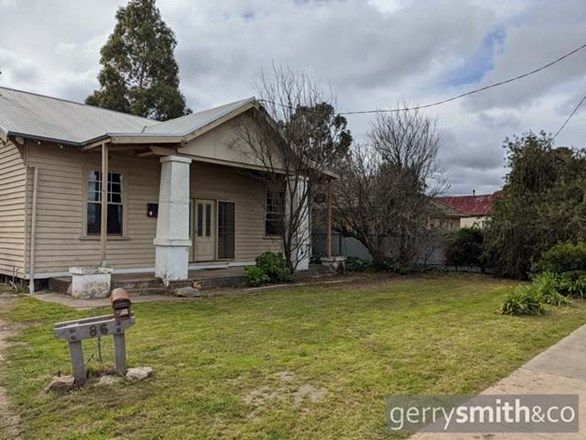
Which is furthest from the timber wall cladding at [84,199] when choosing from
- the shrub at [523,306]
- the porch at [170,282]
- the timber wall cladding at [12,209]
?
the shrub at [523,306]

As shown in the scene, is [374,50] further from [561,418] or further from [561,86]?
[561,418]

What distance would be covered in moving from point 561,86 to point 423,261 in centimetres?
701

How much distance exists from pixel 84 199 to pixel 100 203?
384 mm

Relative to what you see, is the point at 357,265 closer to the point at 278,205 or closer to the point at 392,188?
the point at 392,188

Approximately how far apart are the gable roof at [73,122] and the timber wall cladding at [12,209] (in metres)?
0.67

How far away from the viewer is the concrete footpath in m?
3.21

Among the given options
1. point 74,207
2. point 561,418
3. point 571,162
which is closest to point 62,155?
point 74,207

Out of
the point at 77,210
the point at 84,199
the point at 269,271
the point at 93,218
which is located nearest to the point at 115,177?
the point at 84,199

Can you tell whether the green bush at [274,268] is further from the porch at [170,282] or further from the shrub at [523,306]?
the shrub at [523,306]

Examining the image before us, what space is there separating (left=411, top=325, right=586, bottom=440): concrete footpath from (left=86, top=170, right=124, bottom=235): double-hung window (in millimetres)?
9882

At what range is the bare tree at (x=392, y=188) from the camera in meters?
15.2

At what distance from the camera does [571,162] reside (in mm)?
15234

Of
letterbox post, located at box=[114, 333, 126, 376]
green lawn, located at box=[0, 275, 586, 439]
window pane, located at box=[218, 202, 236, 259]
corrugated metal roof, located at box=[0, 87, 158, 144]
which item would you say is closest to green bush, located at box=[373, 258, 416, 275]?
window pane, located at box=[218, 202, 236, 259]

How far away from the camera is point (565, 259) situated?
10.8 m
